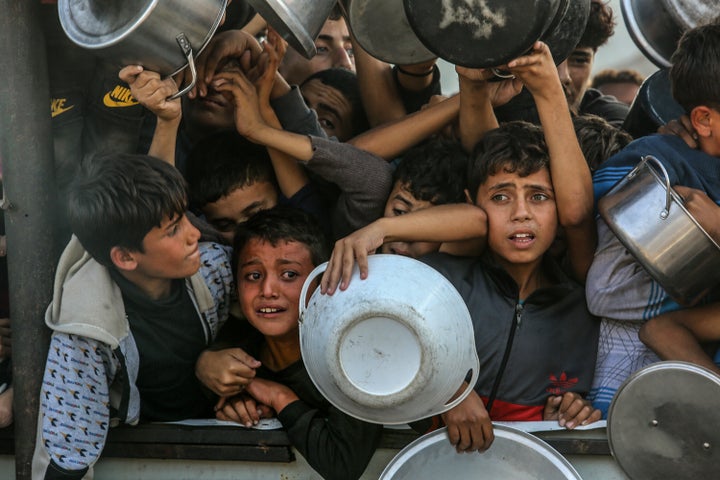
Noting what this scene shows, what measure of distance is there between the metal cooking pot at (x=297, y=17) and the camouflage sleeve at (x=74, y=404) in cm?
93

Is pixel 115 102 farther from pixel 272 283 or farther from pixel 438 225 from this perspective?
pixel 438 225

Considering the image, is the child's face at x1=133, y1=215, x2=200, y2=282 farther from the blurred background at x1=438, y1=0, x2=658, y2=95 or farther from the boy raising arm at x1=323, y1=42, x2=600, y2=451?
the blurred background at x1=438, y1=0, x2=658, y2=95

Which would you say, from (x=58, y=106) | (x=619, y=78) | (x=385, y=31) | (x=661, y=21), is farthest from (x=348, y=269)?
(x=619, y=78)

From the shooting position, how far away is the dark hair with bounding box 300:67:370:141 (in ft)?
11.9

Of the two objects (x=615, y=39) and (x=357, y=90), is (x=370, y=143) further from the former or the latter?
(x=615, y=39)

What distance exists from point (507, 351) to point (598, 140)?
80 centimetres

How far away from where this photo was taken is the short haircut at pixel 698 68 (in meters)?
2.59

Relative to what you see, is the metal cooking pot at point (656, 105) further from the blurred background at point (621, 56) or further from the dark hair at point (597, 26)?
the blurred background at point (621, 56)

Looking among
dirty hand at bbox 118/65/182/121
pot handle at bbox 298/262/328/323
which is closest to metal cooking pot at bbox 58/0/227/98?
dirty hand at bbox 118/65/182/121

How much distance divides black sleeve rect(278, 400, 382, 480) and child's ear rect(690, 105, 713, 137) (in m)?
1.16

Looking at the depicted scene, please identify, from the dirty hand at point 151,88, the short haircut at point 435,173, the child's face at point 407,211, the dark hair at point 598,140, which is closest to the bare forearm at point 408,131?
the short haircut at point 435,173

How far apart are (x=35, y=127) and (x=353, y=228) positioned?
Answer: 97 cm

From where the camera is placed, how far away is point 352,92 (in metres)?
3.65

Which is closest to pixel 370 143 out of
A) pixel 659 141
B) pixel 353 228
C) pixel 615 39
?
pixel 353 228
